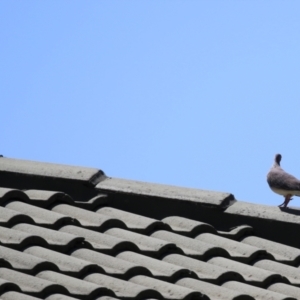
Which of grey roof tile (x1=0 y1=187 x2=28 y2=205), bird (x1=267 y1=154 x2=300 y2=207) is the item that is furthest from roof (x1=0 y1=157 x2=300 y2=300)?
bird (x1=267 y1=154 x2=300 y2=207)

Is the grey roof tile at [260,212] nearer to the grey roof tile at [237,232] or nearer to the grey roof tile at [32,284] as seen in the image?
the grey roof tile at [237,232]

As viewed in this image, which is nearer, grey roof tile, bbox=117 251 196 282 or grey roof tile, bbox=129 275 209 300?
grey roof tile, bbox=129 275 209 300

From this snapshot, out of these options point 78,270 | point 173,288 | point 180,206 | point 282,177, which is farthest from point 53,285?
point 282,177

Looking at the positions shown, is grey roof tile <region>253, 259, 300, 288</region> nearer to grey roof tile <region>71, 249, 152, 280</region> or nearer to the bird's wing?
grey roof tile <region>71, 249, 152, 280</region>

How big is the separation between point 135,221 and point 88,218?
299mm

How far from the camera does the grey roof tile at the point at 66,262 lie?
169 inches

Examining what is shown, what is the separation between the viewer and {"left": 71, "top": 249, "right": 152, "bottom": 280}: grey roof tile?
4433 mm

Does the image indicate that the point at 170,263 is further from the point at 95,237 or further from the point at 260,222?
the point at 260,222

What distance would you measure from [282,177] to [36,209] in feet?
10.9

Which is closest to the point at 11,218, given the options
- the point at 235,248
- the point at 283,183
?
the point at 235,248

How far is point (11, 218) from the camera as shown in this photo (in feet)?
15.8

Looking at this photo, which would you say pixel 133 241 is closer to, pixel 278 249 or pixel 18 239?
pixel 18 239

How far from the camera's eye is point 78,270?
429cm

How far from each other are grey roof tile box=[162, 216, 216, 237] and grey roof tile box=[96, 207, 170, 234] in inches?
5.4
